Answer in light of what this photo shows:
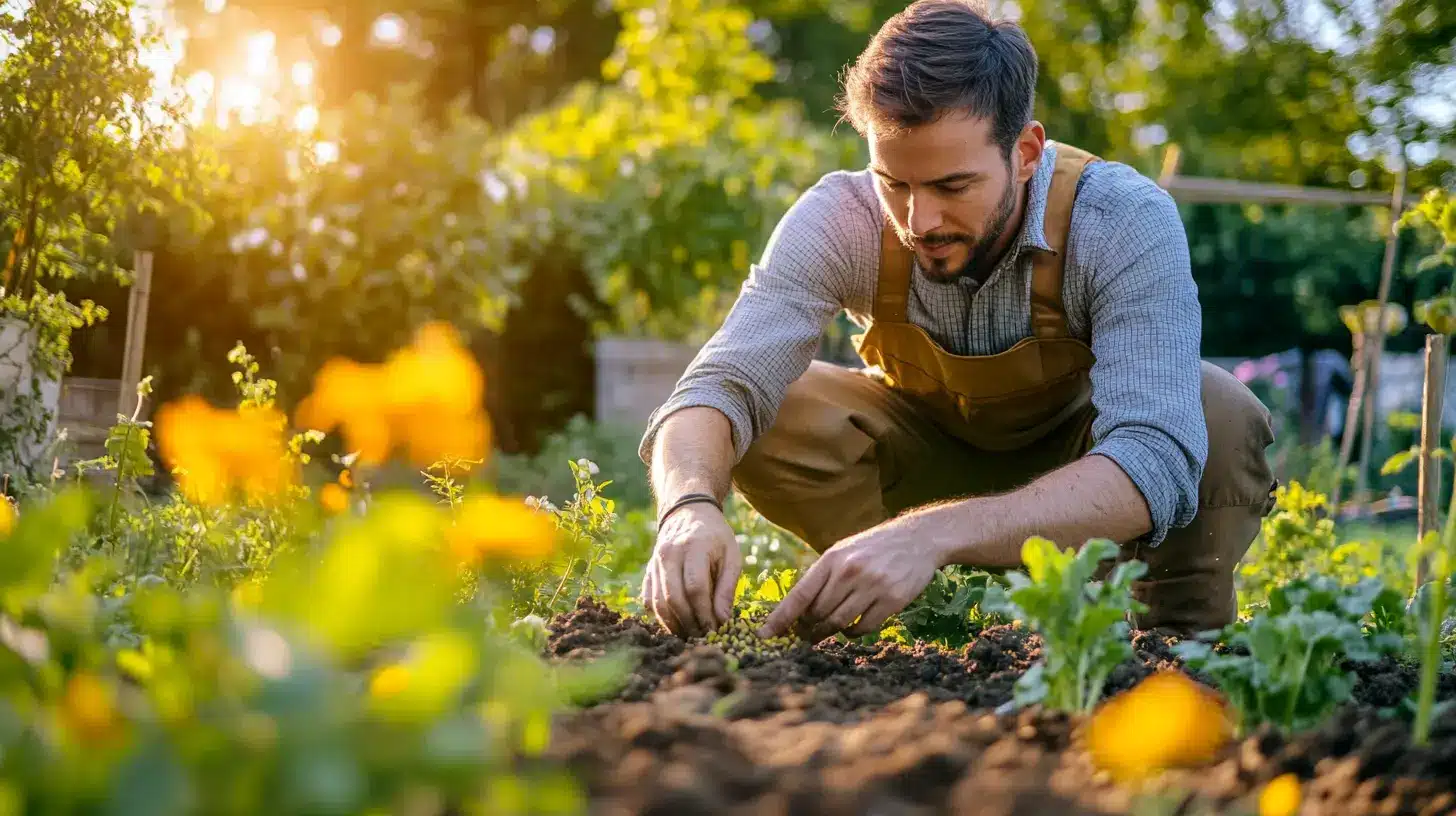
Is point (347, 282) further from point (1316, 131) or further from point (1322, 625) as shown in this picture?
point (1316, 131)

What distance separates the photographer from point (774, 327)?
2859 millimetres

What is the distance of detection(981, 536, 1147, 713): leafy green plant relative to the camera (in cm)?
149

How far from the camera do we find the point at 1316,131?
1340cm

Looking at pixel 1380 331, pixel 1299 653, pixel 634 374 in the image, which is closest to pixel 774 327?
pixel 1299 653

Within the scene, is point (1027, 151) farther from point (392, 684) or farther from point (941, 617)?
point (392, 684)

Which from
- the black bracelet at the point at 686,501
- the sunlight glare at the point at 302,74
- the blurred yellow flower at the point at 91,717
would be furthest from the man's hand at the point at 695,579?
the sunlight glare at the point at 302,74

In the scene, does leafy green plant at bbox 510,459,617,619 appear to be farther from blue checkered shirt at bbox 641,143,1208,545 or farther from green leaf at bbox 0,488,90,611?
green leaf at bbox 0,488,90,611

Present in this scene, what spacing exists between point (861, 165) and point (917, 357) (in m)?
5.57

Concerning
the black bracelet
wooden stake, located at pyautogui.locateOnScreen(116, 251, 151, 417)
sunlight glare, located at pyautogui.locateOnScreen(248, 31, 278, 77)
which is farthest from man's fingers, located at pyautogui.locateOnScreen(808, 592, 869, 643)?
sunlight glare, located at pyautogui.locateOnScreen(248, 31, 278, 77)

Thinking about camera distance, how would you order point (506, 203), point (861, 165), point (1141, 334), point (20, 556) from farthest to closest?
point (861, 165)
point (506, 203)
point (1141, 334)
point (20, 556)

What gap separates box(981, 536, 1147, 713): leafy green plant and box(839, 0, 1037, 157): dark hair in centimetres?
131

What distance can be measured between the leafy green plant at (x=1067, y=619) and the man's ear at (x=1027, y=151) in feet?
4.80

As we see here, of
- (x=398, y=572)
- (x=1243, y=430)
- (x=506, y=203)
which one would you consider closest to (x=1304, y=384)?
(x=506, y=203)

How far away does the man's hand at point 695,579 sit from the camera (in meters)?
2.13
